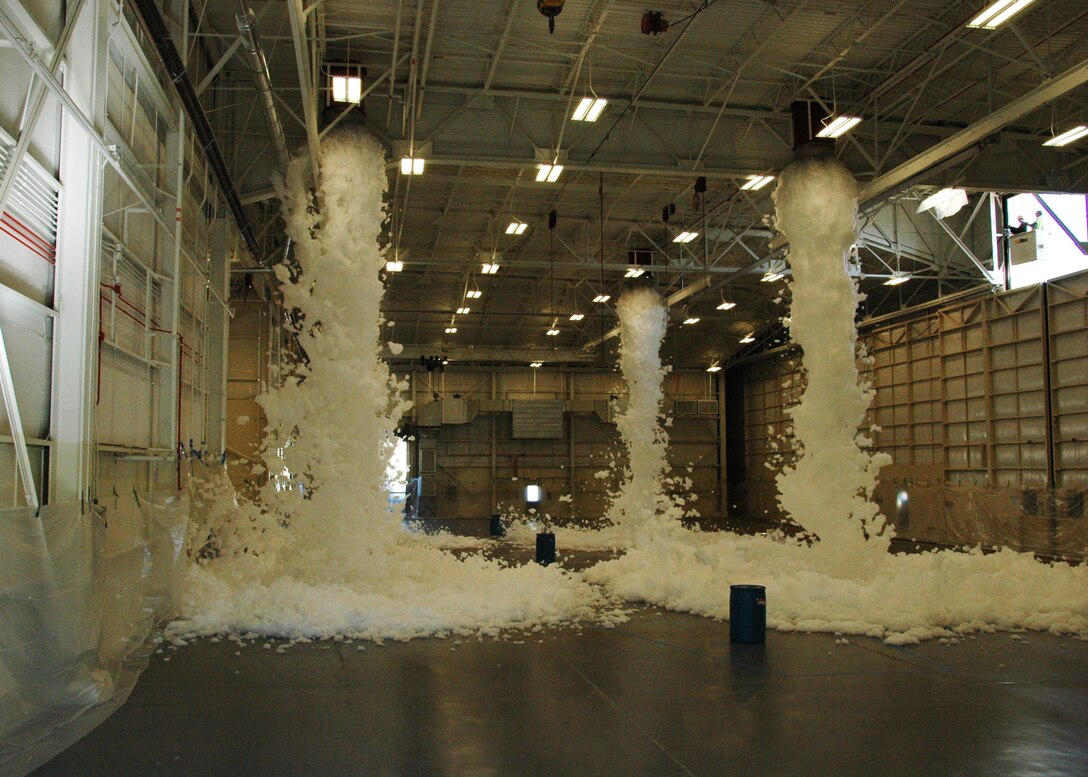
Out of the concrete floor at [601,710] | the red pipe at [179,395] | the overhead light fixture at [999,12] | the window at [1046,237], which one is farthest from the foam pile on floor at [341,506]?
the window at [1046,237]

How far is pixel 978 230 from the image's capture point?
96.9 ft

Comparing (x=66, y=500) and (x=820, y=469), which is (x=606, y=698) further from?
(x=820, y=469)

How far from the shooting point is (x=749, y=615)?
1108 centimetres

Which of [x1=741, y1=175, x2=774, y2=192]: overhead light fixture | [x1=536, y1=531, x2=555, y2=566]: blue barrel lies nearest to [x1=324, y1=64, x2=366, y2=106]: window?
[x1=741, y1=175, x2=774, y2=192]: overhead light fixture

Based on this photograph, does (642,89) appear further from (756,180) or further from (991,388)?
(991,388)

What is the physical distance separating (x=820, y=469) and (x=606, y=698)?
960cm

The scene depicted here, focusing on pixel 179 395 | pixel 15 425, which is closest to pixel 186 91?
pixel 179 395

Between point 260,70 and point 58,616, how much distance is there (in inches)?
371

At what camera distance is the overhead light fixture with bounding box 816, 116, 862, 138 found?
16.1 metres

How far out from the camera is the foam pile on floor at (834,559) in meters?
12.7

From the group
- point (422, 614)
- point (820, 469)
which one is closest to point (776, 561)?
point (820, 469)

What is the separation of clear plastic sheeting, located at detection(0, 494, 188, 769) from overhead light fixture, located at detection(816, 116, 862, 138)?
13.6 meters

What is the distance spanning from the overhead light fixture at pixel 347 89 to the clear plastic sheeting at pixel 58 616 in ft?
29.9

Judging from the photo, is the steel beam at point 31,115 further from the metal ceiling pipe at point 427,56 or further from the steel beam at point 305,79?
the metal ceiling pipe at point 427,56
